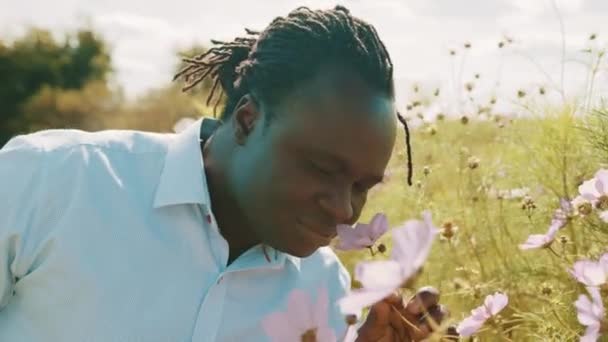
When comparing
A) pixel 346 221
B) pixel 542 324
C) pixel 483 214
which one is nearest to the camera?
pixel 346 221

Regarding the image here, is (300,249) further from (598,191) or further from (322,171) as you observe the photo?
(598,191)

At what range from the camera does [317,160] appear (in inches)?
41.1

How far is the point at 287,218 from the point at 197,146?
0.21m

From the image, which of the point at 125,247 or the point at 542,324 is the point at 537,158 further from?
the point at 125,247

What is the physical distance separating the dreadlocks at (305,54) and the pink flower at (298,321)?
437mm

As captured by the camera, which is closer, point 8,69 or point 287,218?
point 287,218

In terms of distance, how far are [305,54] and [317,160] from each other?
157 millimetres

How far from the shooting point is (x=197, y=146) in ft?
4.07

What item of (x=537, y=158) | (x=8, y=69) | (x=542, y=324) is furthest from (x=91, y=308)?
(x=8, y=69)

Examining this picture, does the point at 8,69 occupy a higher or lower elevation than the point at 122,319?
lower

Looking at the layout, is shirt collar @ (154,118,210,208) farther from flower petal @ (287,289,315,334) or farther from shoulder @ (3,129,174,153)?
flower petal @ (287,289,315,334)

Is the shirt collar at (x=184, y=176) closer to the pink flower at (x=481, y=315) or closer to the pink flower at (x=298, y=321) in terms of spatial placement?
the pink flower at (x=481, y=315)

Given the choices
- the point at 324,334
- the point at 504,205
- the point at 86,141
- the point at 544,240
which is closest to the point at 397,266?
the point at 324,334

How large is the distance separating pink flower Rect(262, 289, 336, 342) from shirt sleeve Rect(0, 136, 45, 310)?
0.50 meters
